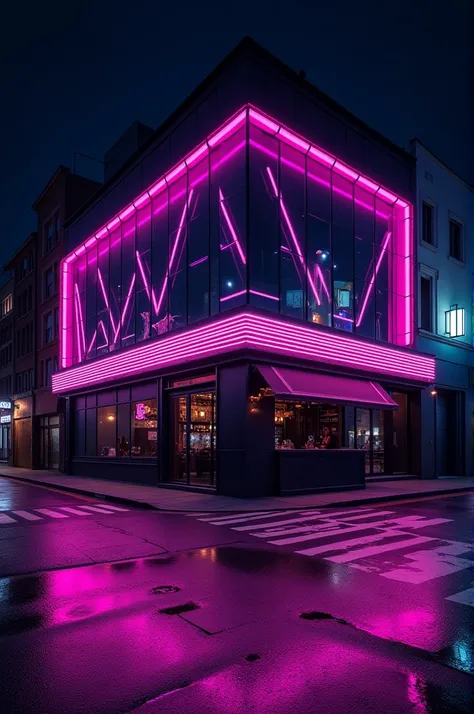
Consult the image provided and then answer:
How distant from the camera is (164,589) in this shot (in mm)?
6969

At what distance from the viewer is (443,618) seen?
19.3ft

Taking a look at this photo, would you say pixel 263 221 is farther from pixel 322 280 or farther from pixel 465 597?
pixel 465 597

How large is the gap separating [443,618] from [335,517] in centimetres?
766

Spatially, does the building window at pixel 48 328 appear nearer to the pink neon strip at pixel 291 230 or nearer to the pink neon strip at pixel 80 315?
the pink neon strip at pixel 80 315

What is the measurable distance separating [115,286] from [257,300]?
11488 millimetres

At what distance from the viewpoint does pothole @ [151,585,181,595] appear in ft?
22.4

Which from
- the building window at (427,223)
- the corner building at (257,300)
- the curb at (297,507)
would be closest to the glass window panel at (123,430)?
the corner building at (257,300)

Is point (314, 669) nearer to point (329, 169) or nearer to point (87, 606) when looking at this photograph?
point (87, 606)

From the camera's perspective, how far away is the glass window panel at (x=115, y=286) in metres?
27.2

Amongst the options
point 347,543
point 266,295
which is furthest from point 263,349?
point 347,543

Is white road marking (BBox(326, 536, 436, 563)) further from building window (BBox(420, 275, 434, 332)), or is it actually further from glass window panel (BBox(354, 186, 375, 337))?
building window (BBox(420, 275, 434, 332))

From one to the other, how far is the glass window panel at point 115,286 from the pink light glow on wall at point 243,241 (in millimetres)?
117

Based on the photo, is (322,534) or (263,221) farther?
(263,221)

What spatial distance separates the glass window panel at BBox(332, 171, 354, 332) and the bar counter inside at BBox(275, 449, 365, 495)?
5.46 m
